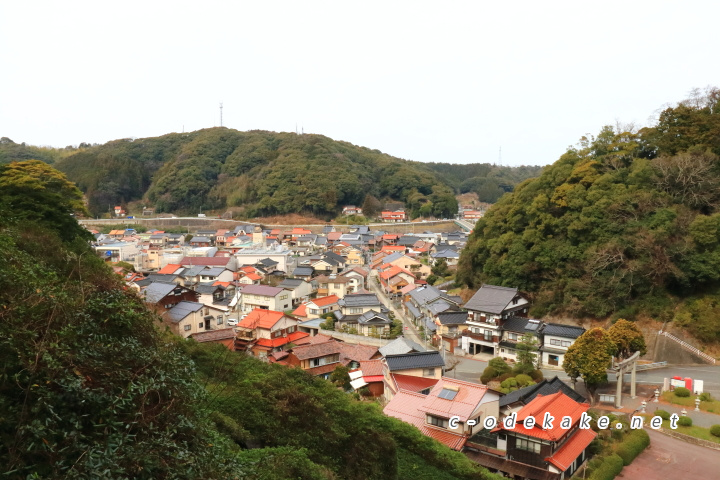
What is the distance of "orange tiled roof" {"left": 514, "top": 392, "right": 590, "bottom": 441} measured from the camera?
10.6 m

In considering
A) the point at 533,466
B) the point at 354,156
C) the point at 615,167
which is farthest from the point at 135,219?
the point at 533,466

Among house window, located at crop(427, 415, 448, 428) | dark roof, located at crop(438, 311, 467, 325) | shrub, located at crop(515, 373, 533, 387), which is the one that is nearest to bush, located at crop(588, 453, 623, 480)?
house window, located at crop(427, 415, 448, 428)

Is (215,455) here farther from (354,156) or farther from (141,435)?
(354,156)

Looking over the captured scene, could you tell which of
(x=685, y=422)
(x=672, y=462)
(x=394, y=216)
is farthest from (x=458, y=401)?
(x=394, y=216)

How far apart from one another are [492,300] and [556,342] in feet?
10.4

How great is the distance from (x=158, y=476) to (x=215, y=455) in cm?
61

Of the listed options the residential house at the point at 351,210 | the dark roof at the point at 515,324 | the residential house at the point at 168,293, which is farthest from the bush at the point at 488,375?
the residential house at the point at 351,210

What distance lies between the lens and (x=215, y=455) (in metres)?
4.12

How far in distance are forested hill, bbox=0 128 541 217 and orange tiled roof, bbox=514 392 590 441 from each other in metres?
52.9

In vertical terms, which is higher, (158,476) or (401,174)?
(401,174)

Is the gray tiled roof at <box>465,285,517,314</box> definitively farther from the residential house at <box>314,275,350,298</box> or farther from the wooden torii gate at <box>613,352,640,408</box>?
the residential house at <box>314,275,350,298</box>

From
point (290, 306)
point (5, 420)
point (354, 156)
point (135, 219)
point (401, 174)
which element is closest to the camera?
point (5, 420)

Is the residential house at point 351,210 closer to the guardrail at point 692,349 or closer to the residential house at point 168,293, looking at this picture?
the residential house at point 168,293

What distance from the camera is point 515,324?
20.1m
